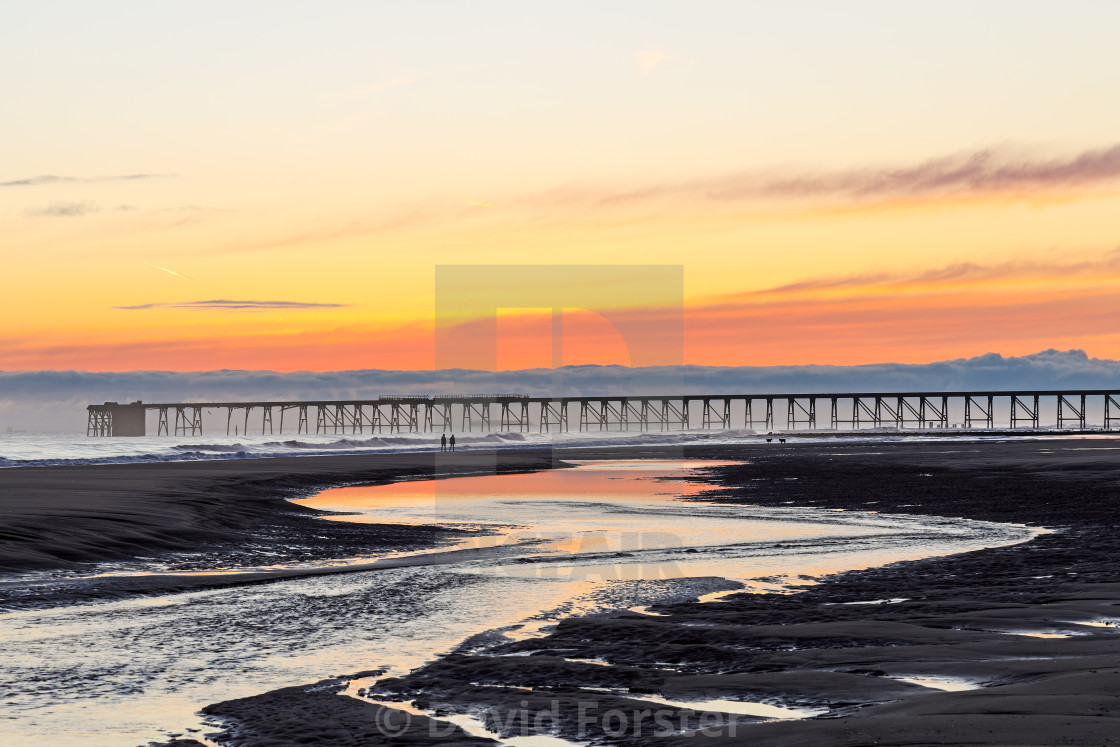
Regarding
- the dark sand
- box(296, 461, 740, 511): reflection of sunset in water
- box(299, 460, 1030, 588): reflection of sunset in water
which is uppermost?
the dark sand

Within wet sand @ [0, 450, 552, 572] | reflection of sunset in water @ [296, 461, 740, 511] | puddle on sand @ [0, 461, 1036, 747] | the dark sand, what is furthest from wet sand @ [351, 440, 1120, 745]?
reflection of sunset in water @ [296, 461, 740, 511]

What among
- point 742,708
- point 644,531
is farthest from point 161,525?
point 742,708

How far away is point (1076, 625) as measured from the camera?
25.0 ft

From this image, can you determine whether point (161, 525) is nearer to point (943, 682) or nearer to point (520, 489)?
point (943, 682)

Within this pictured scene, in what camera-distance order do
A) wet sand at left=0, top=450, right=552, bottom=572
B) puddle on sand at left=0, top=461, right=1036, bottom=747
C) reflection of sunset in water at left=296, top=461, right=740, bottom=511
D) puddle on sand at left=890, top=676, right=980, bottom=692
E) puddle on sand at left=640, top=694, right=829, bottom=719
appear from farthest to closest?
reflection of sunset in water at left=296, top=461, right=740, bottom=511 → wet sand at left=0, top=450, right=552, bottom=572 → puddle on sand at left=0, top=461, right=1036, bottom=747 → puddle on sand at left=890, top=676, right=980, bottom=692 → puddle on sand at left=640, top=694, right=829, bottom=719

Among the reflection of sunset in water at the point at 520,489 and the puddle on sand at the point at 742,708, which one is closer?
the puddle on sand at the point at 742,708

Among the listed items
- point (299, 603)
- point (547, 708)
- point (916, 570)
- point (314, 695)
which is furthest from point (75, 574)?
point (916, 570)

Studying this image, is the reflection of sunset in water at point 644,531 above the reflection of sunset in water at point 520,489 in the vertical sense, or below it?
above

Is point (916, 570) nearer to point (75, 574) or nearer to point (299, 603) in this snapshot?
point (299, 603)

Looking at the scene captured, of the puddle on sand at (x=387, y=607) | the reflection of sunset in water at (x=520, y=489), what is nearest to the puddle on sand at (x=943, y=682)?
the puddle on sand at (x=387, y=607)

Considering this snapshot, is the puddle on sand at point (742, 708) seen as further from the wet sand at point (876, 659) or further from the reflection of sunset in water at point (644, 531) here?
the reflection of sunset in water at point (644, 531)

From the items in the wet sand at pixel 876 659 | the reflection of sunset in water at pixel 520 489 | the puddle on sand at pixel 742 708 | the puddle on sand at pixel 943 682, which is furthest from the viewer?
the reflection of sunset in water at pixel 520 489

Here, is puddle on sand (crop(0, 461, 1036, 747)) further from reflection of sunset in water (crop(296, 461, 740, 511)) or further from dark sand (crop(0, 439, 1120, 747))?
reflection of sunset in water (crop(296, 461, 740, 511))

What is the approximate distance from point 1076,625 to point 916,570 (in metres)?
3.72
